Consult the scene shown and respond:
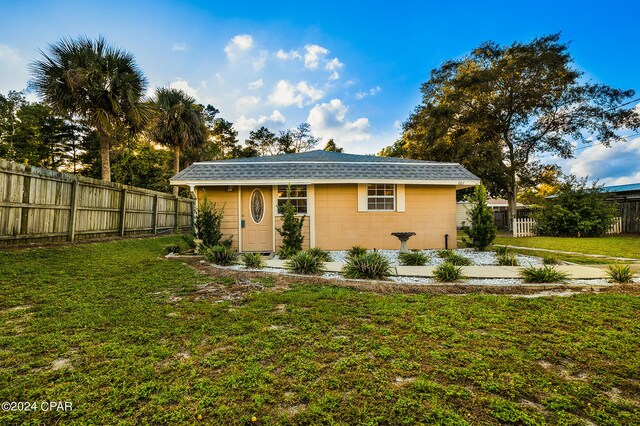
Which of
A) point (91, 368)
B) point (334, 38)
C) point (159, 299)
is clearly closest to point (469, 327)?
point (91, 368)

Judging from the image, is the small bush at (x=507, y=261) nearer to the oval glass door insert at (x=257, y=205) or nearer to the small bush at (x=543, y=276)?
the small bush at (x=543, y=276)

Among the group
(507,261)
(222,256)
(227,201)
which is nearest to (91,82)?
(227,201)

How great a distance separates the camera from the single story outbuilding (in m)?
9.55

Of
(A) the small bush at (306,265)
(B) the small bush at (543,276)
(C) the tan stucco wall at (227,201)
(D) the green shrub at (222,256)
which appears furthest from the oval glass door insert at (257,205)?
(B) the small bush at (543,276)

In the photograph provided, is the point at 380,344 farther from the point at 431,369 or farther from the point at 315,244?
the point at 315,244

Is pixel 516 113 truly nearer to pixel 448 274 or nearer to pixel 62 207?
pixel 448 274

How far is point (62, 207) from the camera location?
827cm

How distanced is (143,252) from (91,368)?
24.7ft

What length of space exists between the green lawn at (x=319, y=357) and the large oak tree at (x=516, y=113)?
17785mm

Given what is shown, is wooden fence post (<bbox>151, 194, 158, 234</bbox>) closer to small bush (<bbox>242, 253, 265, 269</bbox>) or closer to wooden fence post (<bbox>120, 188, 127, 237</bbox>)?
wooden fence post (<bbox>120, 188, 127, 237</bbox>)

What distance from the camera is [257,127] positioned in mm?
36438

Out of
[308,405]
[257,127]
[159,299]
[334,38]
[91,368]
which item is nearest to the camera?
[308,405]

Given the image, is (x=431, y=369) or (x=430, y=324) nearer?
(x=431, y=369)

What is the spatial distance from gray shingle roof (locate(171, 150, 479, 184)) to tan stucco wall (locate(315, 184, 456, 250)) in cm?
47
